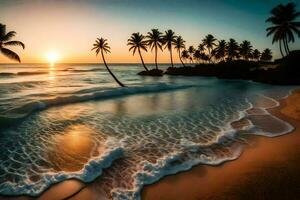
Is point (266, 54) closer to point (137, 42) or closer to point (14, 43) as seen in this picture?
point (137, 42)

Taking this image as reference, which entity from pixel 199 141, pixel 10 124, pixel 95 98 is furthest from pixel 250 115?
pixel 95 98

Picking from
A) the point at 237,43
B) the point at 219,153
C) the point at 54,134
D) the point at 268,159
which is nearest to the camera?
the point at 268,159

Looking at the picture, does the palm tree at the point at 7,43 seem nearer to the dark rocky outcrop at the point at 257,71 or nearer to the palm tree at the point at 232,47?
the dark rocky outcrop at the point at 257,71

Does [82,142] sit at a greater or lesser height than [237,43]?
lesser

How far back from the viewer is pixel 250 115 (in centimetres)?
1554

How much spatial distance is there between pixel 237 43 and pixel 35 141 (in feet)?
280

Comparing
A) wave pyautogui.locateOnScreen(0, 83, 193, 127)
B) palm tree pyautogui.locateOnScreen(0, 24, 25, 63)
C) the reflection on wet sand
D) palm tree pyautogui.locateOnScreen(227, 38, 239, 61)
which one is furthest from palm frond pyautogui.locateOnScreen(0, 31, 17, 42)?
palm tree pyautogui.locateOnScreen(227, 38, 239, 61)

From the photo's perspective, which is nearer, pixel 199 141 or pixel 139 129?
pixel 199 141

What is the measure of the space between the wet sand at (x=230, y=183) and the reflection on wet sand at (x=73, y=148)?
1.43m

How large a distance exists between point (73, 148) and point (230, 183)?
623 cm

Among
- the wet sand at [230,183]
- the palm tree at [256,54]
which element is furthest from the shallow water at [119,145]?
the palm tree at [256,54]

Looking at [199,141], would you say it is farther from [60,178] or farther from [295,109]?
[295,109]

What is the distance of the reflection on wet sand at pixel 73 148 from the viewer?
798 cm

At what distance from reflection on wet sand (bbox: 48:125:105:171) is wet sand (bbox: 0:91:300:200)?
4.70 feet
